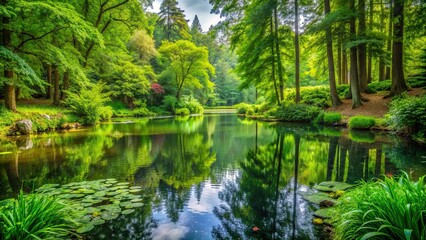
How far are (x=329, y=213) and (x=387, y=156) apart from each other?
410 centimetres

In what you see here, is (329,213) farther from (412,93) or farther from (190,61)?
(190,61)

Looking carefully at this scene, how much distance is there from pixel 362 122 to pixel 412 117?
11.2 ft

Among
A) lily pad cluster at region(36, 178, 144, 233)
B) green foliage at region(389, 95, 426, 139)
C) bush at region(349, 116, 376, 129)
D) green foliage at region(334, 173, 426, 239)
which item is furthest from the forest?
green foliage at region(334, 173, 426, 239)

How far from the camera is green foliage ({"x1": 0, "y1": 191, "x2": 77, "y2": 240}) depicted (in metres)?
2.01

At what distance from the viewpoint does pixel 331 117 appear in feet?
42.5

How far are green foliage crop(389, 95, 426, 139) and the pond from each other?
1.85ft

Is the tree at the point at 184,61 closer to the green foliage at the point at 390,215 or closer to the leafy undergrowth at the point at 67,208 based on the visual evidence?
the leafy undergrowth at the point at 67,208

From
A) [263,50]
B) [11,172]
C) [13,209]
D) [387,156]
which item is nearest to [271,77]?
[263,50]

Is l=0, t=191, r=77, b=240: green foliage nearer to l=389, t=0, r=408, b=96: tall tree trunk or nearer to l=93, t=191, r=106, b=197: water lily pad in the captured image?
l=93, t=191, r=106, b=197: water lily pad

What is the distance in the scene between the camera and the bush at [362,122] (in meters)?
10.6

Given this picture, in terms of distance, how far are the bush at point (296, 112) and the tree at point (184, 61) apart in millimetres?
16065

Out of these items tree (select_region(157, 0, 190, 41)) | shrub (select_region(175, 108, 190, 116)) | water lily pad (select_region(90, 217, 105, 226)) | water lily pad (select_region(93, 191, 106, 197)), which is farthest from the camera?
tree (select_region(157, 0, 190, 41))

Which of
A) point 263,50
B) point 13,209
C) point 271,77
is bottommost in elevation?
point 13,209

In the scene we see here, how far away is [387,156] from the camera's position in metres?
6.01
